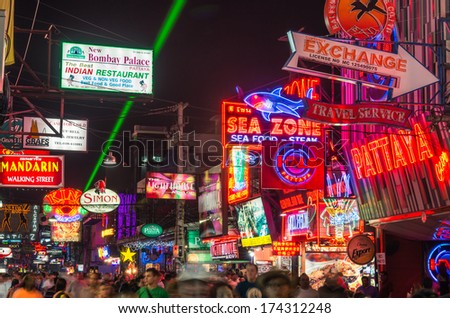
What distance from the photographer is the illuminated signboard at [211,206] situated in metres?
35.5

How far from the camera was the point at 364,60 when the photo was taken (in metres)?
17.2

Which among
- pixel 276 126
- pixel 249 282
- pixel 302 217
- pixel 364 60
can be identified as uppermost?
pixel 364 60

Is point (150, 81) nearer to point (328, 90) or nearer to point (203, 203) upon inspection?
point (328, 90)

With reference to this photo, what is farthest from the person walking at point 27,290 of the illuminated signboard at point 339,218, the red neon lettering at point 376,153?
the illuminated signboard at point 339,218

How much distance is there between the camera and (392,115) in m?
16.7

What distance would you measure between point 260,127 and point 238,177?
7.23 metres

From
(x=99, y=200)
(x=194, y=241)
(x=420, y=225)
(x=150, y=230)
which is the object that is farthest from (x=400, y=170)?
(x=194, y=241)

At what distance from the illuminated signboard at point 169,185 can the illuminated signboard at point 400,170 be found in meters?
11.8

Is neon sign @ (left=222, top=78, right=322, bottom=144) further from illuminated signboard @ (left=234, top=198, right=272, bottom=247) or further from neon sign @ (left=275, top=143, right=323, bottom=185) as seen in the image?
illuminated signboard @ (left=234, top=198, right=272, bottom=247)

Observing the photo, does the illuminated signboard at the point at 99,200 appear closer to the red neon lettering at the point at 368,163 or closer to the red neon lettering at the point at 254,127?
the red neon lettering at the point at 254,127

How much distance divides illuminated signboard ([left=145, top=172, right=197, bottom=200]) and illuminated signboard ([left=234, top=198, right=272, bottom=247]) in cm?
245

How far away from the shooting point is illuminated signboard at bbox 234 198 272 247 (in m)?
30.8

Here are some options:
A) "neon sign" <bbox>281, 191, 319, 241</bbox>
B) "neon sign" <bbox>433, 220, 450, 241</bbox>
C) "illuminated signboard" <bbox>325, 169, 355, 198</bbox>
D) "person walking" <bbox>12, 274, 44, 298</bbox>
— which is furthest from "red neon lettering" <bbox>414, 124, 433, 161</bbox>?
"person walking" <bbox>12, 274, 44, 298</bbox>

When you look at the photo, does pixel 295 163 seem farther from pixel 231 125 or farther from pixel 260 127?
pixel 231 125
